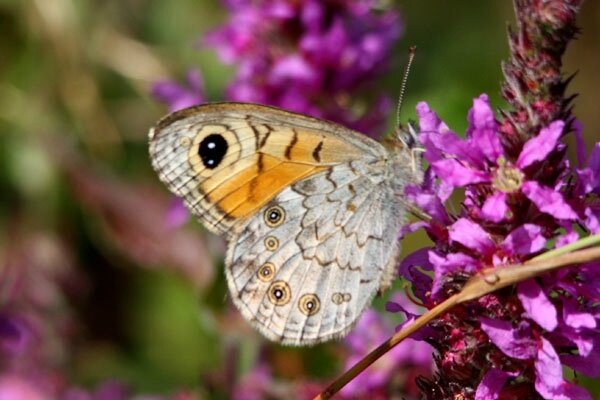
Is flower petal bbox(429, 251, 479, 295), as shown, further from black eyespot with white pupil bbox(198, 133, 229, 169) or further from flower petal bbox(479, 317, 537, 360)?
black eyespot with white pupil bbox(198, 133, 229, 169)

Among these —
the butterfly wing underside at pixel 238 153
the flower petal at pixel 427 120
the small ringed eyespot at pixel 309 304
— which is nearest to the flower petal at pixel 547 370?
the flower petal at pixel 427 120

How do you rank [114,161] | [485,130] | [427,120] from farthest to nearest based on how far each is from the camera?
[114,161]
[427,120]
[485,130]

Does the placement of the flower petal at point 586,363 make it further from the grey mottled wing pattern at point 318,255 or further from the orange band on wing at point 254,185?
the orange band on wing at point 254,185

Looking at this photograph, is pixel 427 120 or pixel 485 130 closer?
pixel 485 130

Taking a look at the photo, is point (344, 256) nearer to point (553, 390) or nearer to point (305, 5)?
point (553, 390)

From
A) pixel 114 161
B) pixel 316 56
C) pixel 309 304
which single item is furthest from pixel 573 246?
pixel 114 161

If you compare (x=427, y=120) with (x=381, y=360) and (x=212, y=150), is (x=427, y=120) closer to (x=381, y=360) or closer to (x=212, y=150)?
(x=212, y=150)

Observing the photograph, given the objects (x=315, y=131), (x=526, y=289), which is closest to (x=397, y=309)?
(x=526, y=289)
